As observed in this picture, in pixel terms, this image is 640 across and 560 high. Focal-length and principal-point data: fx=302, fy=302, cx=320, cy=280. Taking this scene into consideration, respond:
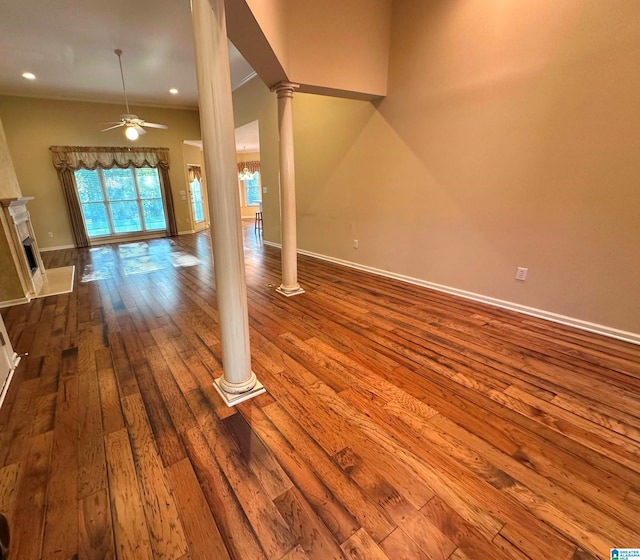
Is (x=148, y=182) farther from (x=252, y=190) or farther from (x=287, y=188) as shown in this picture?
(x=287, y=188)

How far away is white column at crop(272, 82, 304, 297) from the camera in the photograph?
3.28 meters

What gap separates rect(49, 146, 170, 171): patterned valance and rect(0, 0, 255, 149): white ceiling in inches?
42.1

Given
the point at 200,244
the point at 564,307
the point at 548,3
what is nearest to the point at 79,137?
the point at 200,244

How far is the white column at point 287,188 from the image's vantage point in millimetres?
3281

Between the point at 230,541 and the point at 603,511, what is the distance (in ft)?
5.05

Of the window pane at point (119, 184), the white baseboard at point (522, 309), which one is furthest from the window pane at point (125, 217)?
the white baseboard at point (522, 309)

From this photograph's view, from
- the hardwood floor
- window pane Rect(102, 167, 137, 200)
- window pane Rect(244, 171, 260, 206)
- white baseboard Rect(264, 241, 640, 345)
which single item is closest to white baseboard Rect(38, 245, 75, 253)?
window pane Rect(102, 167, 137, 200)

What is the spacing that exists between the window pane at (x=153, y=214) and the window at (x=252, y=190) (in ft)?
15.1

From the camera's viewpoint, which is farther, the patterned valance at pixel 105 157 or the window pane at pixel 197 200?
the window pane at pixel 197 200

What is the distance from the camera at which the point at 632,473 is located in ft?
4.70

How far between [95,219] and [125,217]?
645 mm

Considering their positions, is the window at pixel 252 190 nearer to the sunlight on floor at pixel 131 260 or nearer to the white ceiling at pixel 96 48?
the white ceiling at pixel 96 48

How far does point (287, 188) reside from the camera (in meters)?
3.51

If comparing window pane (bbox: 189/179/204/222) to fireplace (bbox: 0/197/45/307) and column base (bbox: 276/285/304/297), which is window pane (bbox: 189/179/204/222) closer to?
fireplace (bbox: 0/197/45/307)
